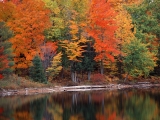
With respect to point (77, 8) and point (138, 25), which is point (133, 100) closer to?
point (77, 8)

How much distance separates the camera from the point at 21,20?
4028 centimetres

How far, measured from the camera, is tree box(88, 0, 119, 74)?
4366 centimetres

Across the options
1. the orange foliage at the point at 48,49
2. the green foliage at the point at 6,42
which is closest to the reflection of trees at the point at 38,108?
the green foliage at the point at 6,42

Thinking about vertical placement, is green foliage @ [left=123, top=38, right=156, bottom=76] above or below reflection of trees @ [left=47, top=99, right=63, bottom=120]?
above

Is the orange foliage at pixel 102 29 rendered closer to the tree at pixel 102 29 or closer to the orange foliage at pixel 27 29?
the tree at pixel 102 29

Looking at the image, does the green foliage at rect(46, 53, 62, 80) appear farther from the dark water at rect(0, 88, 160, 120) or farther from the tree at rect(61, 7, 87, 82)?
the dark water at rect(0, 88, 160, 120)

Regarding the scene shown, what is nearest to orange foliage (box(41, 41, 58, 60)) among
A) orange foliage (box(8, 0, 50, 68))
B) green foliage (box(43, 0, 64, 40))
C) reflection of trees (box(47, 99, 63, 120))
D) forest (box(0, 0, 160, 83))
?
forest (box(0, 0, 160, 83))

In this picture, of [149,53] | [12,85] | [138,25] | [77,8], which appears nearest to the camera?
[12,85]

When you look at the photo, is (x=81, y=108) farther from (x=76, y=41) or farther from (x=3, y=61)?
(x=76, y=41)

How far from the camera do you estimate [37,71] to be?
39.9 metres

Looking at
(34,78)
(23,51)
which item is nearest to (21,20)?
(23,51)

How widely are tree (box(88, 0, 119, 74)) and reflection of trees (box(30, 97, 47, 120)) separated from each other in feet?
48.4

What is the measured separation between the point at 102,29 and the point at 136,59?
623 cm

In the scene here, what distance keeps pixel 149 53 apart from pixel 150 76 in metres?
4.19
